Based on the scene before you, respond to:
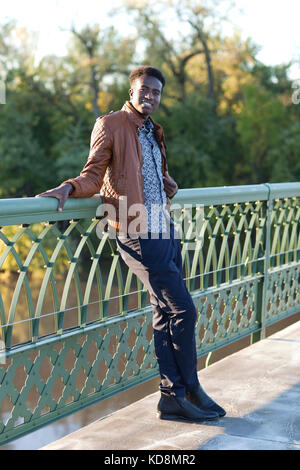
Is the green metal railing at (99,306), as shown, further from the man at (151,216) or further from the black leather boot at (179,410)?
the black leather boot at (179,410)

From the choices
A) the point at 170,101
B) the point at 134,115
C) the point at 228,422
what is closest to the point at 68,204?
the point at 134,115

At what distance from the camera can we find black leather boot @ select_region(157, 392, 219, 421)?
117 inches

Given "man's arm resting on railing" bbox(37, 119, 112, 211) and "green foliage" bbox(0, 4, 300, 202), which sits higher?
"green foliage" bbox(0, 4, 300, 202)

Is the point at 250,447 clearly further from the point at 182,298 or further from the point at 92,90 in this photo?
the point at 92,90

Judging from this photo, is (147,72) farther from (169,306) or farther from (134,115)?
(169,306)

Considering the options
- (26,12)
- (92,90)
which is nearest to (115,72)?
(92,90)

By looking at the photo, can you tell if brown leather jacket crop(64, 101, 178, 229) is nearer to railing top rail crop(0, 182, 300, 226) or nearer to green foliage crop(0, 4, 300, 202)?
railing top rail crop(0, 182, 300, 226)

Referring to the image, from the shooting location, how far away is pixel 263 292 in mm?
4738

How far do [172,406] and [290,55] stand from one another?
1140 inches

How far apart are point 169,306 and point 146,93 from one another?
0.91m

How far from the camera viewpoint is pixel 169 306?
288 cm

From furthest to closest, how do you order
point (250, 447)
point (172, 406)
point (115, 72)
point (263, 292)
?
point (115, 72)
point (263, 292)
point (172, 406)
point (250, 447)

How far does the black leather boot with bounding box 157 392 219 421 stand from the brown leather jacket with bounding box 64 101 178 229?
90 centimetres

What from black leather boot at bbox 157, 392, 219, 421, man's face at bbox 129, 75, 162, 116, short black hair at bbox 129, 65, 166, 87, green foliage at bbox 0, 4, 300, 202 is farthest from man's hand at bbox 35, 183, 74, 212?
green foliage at bbox 0, 4, 300, 202
